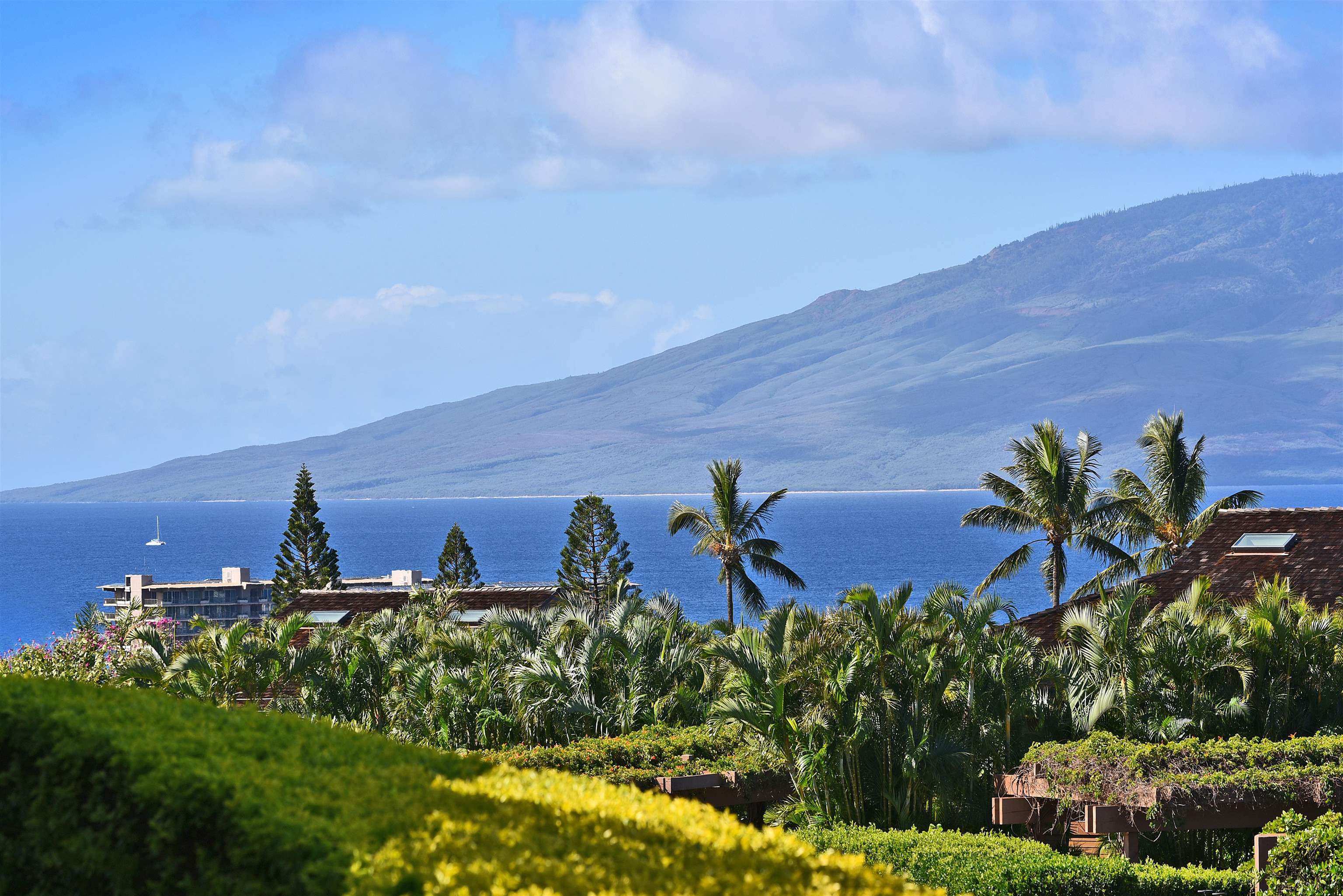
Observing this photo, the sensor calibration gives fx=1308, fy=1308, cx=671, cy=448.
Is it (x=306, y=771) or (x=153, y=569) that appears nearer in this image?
(x=306, y=771)

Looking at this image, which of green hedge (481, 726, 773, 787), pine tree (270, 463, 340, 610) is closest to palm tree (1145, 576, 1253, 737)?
green hedge (481, 726, 773, 787)

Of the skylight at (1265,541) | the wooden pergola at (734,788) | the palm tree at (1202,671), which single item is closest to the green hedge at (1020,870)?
the wooden pergola at (734,788)

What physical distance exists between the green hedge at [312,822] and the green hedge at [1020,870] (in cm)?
992

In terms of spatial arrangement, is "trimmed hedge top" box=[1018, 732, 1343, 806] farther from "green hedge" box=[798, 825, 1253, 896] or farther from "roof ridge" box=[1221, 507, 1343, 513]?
"roof ridge" box=[1221, 507, 1343, 513]

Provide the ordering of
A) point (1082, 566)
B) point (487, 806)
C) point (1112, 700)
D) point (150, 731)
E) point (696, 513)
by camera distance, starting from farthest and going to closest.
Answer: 1. point (1082, 566)
2. point (696, 513)
3. point (1112, 700)
4. point (150, 731)
5. point (487, 806)

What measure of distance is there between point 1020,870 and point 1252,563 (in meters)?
14.8

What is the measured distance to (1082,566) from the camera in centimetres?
15688

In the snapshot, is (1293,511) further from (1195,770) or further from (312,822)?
(312,822)

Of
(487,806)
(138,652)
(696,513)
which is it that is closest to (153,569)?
(696,513)

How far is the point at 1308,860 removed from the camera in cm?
1312

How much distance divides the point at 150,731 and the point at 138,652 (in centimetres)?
1927

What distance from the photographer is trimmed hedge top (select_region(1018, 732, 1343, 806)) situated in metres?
16.2

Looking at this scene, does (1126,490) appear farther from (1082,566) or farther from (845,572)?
(1082,566)

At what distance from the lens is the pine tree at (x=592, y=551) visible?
60562 millimetres
